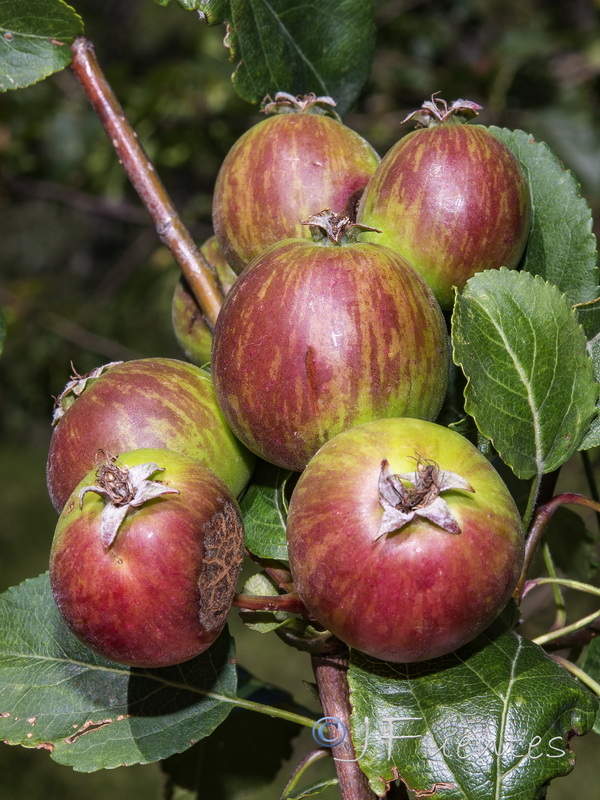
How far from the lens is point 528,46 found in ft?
7.81

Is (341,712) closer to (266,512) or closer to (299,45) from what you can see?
(266,512)

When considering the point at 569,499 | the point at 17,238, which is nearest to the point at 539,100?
the point at 569,499

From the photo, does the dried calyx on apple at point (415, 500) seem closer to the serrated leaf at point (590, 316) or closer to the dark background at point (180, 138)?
the serrated leaf at point (590, 316)

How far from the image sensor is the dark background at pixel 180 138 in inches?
93.1

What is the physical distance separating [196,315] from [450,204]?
0.33 metres

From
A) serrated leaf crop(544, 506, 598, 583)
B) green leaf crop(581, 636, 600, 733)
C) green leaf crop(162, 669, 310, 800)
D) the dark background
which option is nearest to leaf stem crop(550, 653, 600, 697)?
green leaf crop(581, 636, 600, 733)

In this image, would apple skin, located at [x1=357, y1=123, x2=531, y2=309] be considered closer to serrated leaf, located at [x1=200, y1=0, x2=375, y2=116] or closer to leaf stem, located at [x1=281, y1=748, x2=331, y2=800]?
serrated leaf, located at [x1=200, y1=0, x2=375, y2=116]

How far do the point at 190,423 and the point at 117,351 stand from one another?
1923 millimetres

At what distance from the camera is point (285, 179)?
74 cm

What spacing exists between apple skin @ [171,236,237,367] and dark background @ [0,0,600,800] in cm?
122

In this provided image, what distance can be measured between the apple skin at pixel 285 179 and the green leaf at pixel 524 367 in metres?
0.17

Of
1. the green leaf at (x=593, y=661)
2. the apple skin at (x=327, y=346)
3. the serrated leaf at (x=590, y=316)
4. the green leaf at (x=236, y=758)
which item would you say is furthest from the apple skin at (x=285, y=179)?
the green leaf at (x=236, y=758)

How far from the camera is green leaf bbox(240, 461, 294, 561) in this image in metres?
0.70

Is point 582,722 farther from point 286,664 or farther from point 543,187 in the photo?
point 286,664
